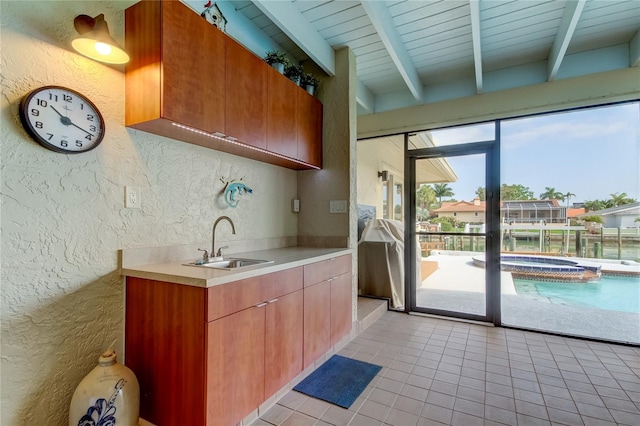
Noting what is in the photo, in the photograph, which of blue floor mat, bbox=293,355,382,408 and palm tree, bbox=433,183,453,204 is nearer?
blue floor mat, bbox=293,355,382,408

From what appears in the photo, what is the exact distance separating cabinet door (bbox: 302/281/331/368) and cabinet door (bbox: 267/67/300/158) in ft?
3.87

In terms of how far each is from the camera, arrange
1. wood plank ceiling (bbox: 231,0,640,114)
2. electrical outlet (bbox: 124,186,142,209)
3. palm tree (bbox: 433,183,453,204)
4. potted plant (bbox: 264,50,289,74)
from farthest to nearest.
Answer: palm tree (bbox: 433,183,453,204), potted plant (bbox: 264,50,289,74), wood plank ceiling (bbox: 231,0,640,114), electrical outlet (bbox: 124,186,142,209)

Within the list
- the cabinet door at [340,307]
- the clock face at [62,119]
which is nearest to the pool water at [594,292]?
the cabinet door at [340,307]

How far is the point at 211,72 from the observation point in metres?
1.83

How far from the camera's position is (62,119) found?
56.9 inches

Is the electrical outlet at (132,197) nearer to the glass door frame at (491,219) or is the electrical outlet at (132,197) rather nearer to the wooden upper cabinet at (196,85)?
the wooden upper cabinet at (196,85)

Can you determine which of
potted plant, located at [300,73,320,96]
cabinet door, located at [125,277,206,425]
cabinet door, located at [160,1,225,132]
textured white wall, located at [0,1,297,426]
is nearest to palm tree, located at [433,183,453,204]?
potted plant, located at [300,73,320,96]

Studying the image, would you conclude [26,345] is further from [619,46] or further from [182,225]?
[619,46]

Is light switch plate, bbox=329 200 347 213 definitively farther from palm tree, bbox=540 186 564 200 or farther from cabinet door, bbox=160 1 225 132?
palm tree, bbox=540 186 564 200

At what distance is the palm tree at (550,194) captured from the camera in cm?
312

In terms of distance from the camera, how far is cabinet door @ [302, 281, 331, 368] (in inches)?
86.0

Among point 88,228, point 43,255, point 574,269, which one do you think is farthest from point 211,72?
point 574,269

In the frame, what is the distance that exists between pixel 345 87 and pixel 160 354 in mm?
2700

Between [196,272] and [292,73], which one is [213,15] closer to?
[292,73]
